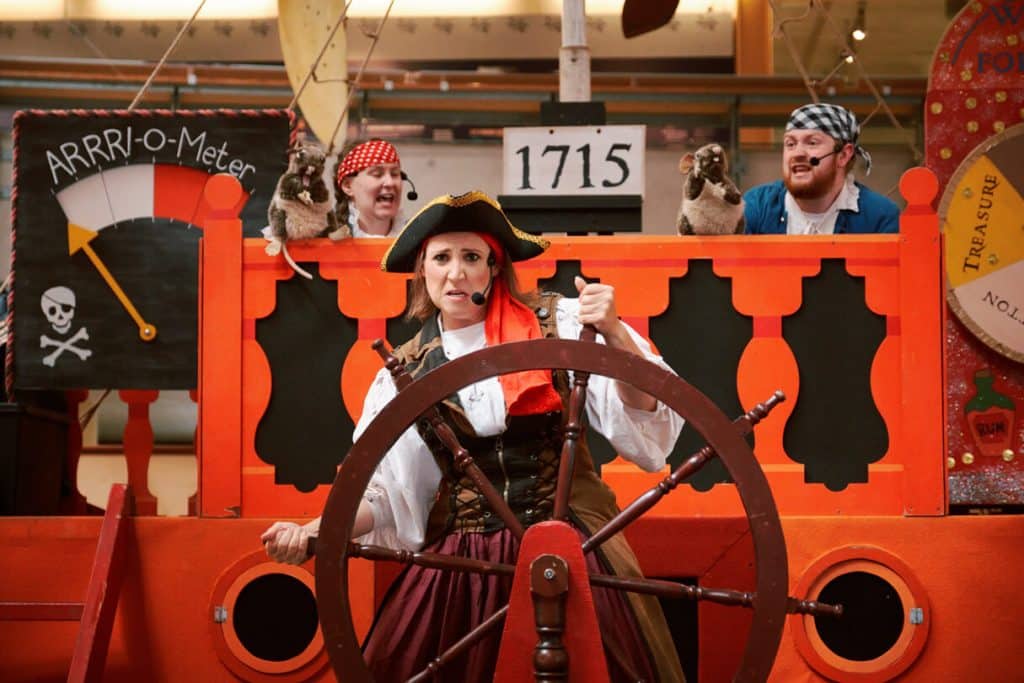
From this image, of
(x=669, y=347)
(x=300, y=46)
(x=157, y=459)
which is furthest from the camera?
(x=157, y=459)

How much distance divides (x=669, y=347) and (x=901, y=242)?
576 millimetres

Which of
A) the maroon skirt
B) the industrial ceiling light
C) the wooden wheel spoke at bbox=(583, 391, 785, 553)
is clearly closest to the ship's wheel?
the wooden wheel spoke at bbox=(583, 391, 785, 553)

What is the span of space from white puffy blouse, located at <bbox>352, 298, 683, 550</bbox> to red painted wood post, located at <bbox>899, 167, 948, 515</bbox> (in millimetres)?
918

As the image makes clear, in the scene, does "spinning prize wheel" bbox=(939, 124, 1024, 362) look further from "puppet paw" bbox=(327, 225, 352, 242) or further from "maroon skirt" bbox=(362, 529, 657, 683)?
"maroon skirt" bbox=(362, 529, 657, 683)

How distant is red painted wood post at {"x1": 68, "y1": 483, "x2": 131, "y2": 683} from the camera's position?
3.09m

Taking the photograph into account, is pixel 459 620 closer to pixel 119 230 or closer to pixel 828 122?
pixel 119 230

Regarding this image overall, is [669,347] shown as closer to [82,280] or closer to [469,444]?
[469,444]

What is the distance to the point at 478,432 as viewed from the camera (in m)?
2.57

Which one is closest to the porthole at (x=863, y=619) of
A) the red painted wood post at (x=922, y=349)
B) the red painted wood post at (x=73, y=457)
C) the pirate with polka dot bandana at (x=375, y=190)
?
the red painted wood post at (x=922, y=349)

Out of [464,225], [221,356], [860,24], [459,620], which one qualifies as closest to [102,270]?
[221,356]

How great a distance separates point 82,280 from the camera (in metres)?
3.77

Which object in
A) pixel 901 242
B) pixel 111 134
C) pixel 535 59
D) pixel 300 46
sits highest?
pixel 535 59

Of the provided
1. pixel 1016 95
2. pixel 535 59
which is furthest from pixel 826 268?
pixel 535 59

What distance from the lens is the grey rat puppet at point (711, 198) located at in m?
3.38
